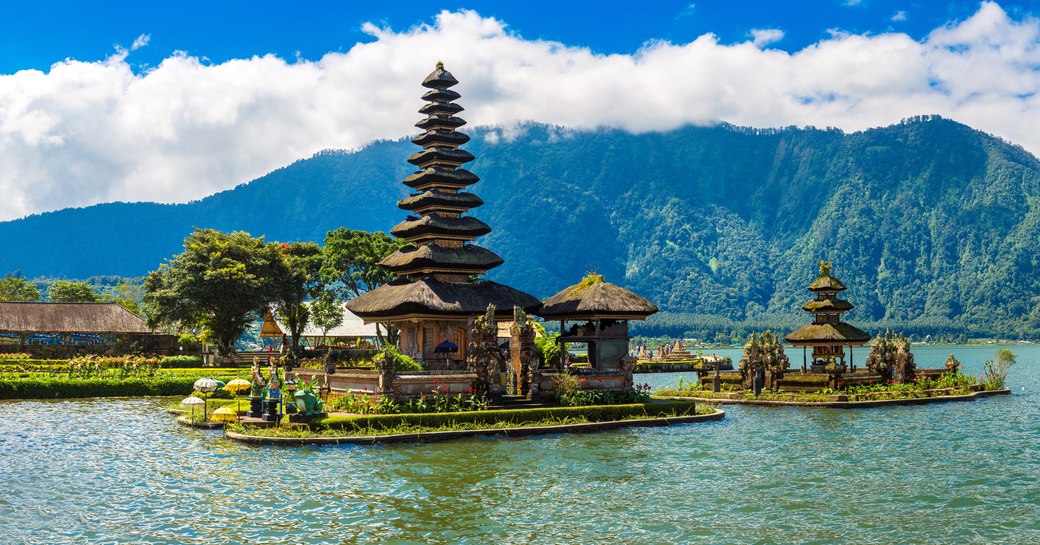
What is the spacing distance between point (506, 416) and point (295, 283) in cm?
4736

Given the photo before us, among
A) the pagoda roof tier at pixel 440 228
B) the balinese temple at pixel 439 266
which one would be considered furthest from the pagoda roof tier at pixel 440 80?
the pagoda roof tier at pixel 440 228

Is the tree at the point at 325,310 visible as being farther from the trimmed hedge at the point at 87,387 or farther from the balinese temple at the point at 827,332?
the balinese temple at the point at 827,332

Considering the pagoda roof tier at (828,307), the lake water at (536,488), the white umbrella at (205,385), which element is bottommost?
the lake water at (536,488)

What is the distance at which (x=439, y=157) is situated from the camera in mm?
54312

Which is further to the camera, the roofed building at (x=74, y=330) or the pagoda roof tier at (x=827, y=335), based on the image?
the roofed building at (x=74, y=330)

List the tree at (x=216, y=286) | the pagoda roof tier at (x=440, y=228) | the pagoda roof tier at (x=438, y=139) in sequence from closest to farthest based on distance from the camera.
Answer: the pagoda roof tier at (x=440, y=228) → the pagoda roof tier at (x=438, y=139) → the tree at (x=216, y=286)

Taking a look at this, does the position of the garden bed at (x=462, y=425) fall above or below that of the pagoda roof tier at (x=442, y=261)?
below

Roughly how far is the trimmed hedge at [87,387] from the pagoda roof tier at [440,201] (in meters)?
18.6

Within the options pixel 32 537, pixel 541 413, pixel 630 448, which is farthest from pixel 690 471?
pixel 32 537

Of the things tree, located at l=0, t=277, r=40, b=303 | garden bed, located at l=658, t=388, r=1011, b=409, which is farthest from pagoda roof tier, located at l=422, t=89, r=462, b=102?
tree, located at l=0, t=277, r=40, b=303

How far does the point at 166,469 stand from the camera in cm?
2922

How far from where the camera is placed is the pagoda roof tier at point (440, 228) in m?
51.5

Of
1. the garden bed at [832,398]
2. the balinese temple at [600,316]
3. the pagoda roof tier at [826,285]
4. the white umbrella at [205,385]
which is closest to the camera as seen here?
the white umbrella at [205,385]

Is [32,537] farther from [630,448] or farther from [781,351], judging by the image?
[781,351]
